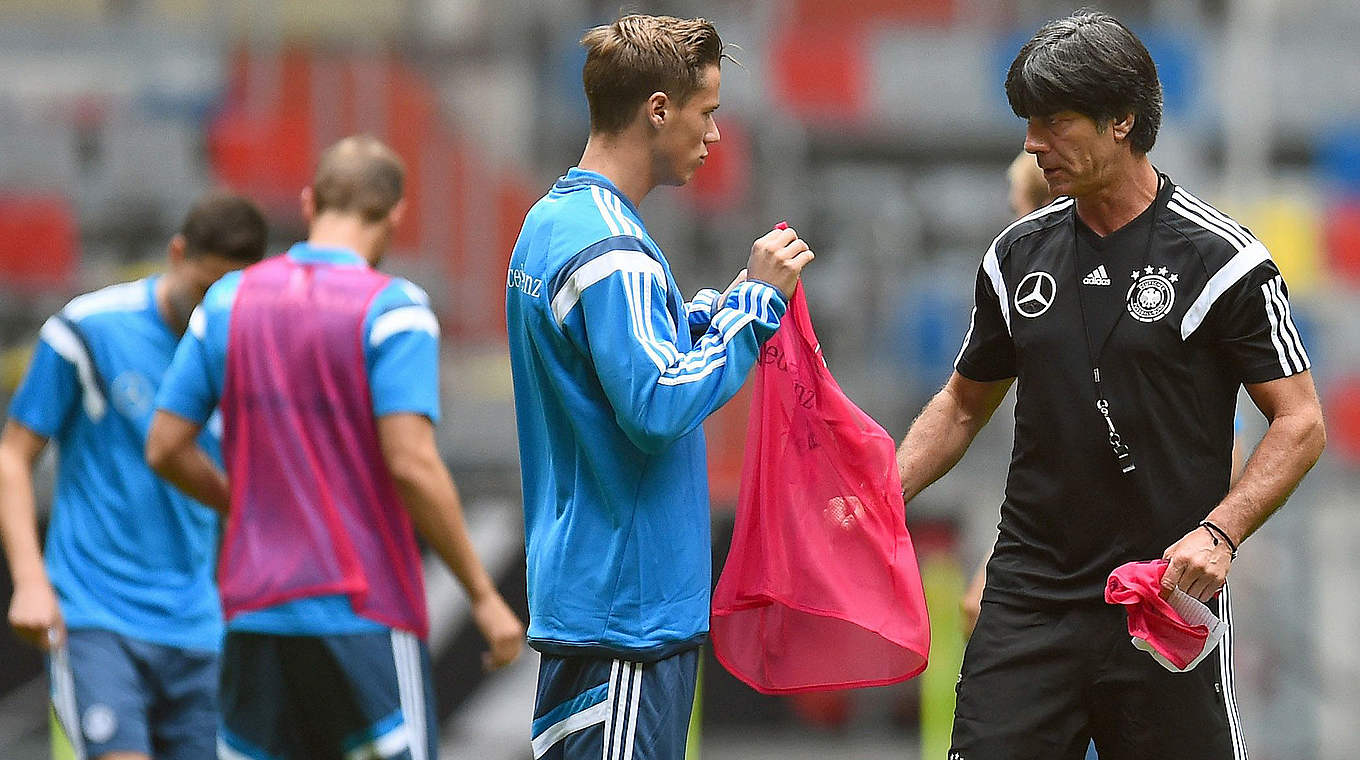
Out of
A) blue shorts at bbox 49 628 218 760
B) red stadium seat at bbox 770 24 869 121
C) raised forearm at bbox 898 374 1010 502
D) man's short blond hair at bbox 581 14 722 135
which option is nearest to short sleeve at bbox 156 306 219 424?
blue shorts at bbox 49 628 218 760

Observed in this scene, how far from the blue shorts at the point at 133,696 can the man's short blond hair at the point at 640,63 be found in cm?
237

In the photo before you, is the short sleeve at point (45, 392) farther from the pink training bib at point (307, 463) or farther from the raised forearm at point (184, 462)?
the pink training bib at point (307, 463)

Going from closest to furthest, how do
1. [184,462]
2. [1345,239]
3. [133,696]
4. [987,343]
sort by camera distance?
[987,343] → [184,462] → [133,696] → [1345,239]

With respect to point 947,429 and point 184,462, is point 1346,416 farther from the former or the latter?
point 184,462

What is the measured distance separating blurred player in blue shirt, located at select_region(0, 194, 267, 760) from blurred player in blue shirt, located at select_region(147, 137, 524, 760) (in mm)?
844

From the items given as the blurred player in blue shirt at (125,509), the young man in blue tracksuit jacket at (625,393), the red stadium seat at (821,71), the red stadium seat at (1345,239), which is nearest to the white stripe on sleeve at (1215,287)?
the young man in blue tracksuit jacket at (625,393)

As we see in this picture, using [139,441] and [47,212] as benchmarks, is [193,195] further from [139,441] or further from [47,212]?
[139,441]

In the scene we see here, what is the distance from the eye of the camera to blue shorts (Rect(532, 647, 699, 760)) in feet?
9.62

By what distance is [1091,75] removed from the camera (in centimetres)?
317

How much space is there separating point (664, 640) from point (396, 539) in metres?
1.09

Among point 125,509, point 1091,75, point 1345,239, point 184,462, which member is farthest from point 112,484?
point 1345,239

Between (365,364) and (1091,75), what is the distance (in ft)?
5.60

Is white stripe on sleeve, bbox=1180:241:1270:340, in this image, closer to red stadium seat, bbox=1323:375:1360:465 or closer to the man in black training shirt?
the man in black training shirt

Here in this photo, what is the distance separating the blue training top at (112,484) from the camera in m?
4.63
